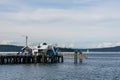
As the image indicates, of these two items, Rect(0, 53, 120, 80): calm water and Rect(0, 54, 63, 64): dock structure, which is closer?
Rect(0, 53, 120, 80): calm water

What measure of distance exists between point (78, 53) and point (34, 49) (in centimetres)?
1432

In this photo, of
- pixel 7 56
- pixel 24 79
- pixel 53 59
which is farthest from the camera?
pixel 53 59

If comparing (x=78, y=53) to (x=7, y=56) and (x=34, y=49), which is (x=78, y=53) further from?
(x=7, y=56)

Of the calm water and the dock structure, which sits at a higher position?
the dock structure

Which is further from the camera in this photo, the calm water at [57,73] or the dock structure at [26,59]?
the dock structure at [26,59]

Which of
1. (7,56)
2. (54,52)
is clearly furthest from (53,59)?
(7,56)

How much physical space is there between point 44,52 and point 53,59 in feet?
12.4

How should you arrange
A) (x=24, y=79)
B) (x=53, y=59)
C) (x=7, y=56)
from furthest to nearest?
(x=53, y=59) → (x=7, y=56) → (x=24, y=79)

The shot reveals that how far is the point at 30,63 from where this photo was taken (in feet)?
409

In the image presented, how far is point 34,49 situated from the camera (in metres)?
134

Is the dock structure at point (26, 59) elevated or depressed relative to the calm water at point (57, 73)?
elevated

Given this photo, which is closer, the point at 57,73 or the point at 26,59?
the point at 57,73

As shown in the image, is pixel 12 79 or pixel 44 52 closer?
pixel 12 79

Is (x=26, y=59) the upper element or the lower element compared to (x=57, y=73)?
upper
